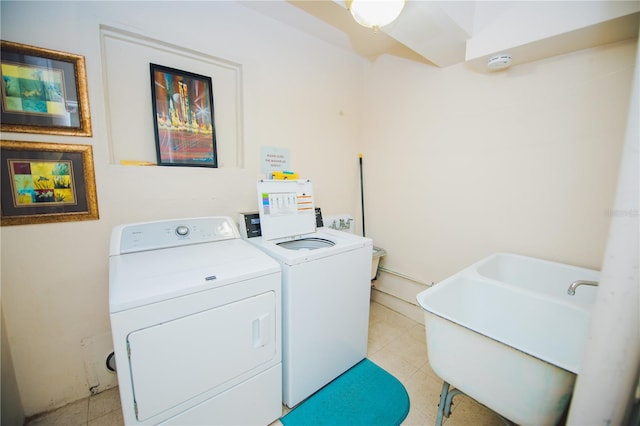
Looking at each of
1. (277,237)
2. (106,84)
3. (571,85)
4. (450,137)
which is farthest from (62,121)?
(571,85)

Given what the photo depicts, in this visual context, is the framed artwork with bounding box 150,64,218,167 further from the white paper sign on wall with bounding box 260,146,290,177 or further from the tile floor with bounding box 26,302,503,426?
the tile floor with bounding box 26,302,503,426

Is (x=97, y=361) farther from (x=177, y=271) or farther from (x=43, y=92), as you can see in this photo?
(x=43, y=92)

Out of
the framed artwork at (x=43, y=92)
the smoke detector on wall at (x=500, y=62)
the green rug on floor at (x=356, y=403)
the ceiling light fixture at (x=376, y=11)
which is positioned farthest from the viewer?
the smoke detector on wall at (x=500, y=62)

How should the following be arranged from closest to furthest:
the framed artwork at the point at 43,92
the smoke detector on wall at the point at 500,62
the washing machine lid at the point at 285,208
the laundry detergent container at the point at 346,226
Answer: the framed artwork at the point at 43,92 → the smoke detector on wall at the point at 500,62 → the washing machine lid at the point at 285,208 → the laundry detergent container at the point at 346,226

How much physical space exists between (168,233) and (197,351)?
2.52 ft

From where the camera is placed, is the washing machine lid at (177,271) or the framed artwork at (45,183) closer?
the washing machine lid at (177,271)

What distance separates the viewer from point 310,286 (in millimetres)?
1477

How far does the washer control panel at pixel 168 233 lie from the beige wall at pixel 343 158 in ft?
0.65

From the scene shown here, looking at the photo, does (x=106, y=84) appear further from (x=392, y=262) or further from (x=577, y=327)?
(x=577, y=327)

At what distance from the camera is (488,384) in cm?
Answer: 107

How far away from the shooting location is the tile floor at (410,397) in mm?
1444

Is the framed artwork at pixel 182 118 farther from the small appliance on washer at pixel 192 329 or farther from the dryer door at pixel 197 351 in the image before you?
the dryer door at pixel 197 351

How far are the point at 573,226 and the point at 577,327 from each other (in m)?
0.76

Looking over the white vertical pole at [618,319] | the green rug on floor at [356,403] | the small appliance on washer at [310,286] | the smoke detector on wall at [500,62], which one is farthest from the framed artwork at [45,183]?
the smoke detector on wall at [500,62]
